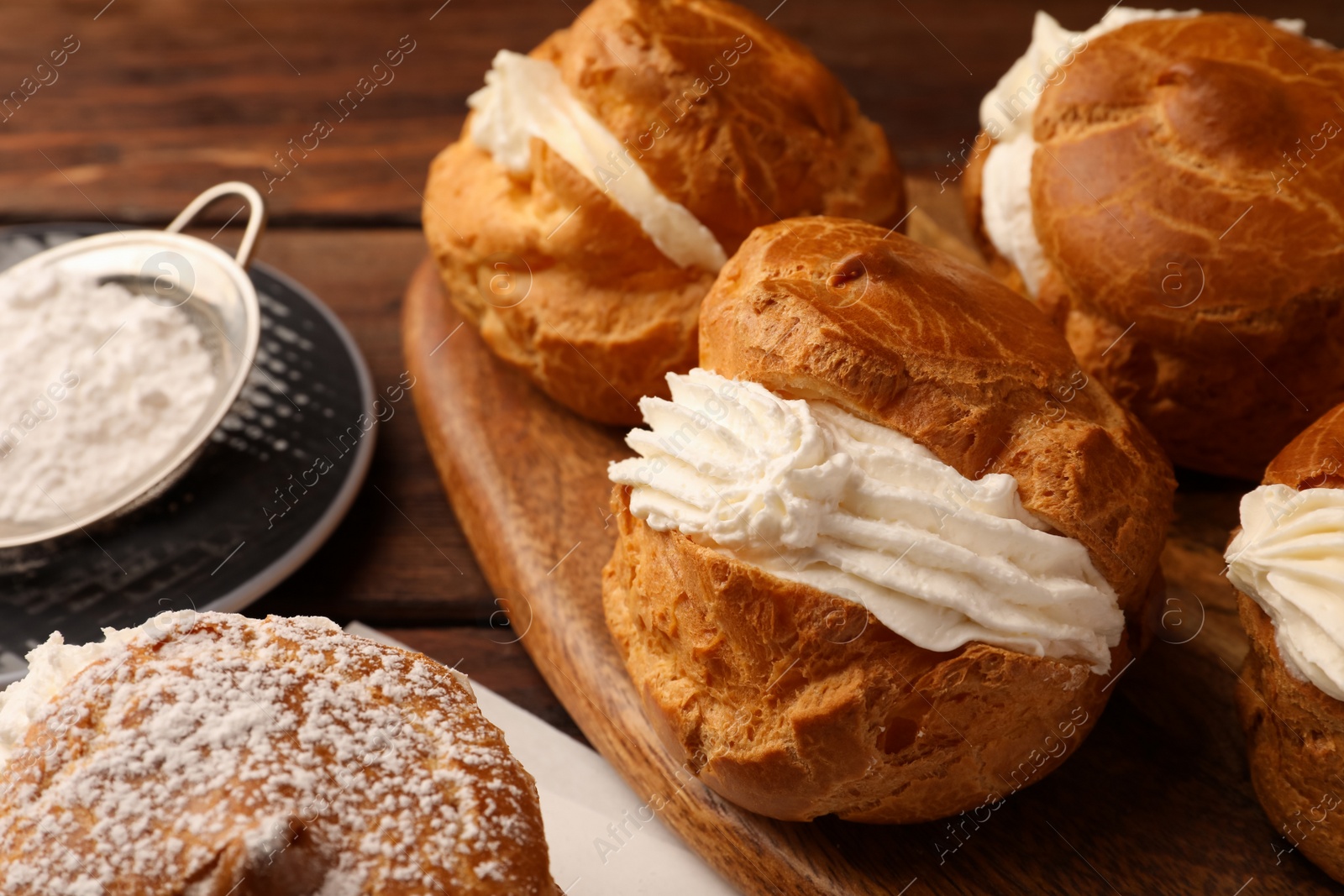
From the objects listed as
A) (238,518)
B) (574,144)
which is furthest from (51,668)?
(574,144)

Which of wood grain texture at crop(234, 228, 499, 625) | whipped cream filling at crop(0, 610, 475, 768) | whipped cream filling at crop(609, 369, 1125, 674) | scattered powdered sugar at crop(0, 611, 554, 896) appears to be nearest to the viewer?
scattered powdered sugar at crop(0, 611, 554, 896)

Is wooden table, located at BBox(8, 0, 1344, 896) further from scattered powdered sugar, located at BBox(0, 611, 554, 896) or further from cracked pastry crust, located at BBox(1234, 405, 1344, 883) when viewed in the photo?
cracked pastry crust, located at BBox(1234, 405, 1344, 883)

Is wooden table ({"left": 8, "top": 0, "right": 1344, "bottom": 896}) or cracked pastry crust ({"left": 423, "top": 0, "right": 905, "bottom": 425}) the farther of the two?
wooden table ({"left": 8, "top": 0, "right": 1344, "bottom": 896})

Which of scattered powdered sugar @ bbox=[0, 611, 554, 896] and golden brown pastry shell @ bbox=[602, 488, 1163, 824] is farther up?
scattered powdered sugar @ bbox=[0, 611, 554, 896]

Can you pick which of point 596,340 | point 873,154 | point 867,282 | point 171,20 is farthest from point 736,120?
point 171,20

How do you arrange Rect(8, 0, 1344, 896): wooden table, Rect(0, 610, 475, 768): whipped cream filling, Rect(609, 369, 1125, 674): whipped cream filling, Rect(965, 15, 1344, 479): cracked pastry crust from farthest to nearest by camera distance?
Rect(8, 0, 1344, 896): wooden table → Rect(965, 15, 1344, 479): cracked pastry crust → Rect(609, 369, 1125, 674): whipped cream filling → Rect(0, 610, 475, 768): whipped cream filling

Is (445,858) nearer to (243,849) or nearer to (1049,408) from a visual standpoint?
(243,849)

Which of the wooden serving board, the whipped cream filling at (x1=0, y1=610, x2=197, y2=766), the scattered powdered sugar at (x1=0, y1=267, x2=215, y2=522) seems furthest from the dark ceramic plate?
the whipped cream filling at (x1=0, y1=610, x2=197, y2=766)
